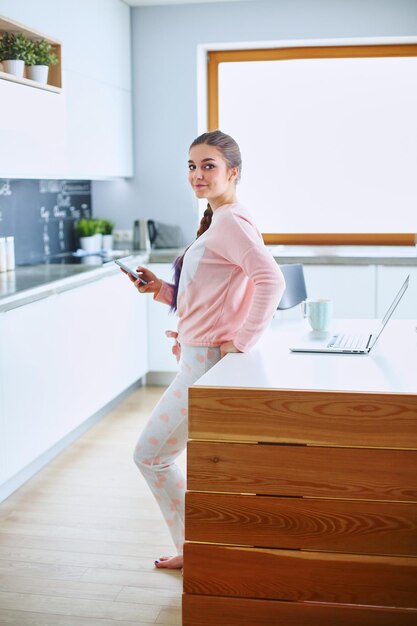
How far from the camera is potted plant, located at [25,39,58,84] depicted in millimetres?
3924

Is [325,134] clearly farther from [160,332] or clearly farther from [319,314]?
[319,314]

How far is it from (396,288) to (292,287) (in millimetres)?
1492

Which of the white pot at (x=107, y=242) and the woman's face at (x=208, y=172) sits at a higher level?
the woman's face at (x=208, y=172)

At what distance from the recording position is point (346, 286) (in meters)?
5.08

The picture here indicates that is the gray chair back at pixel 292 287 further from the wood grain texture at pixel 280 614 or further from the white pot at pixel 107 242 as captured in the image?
the white pot at pixel 107 242

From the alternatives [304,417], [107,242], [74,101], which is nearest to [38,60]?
[74,101]

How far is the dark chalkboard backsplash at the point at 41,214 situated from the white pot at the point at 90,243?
3.8 inches

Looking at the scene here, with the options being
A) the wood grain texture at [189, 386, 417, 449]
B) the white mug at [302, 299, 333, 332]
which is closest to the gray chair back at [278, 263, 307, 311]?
Result: the white mug at [302, 299, 333, 332]

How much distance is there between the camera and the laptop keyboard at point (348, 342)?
8.76 ft

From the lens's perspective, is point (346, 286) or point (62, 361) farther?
point (346, 286)

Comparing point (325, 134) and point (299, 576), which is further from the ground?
point (325, 134)

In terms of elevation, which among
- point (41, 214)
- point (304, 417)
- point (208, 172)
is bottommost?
point (304, 417)

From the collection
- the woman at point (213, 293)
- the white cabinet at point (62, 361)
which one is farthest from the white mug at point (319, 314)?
the white cabinet at point (62, 361)

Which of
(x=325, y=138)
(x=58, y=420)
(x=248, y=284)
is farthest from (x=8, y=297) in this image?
(x=325, y=138)
